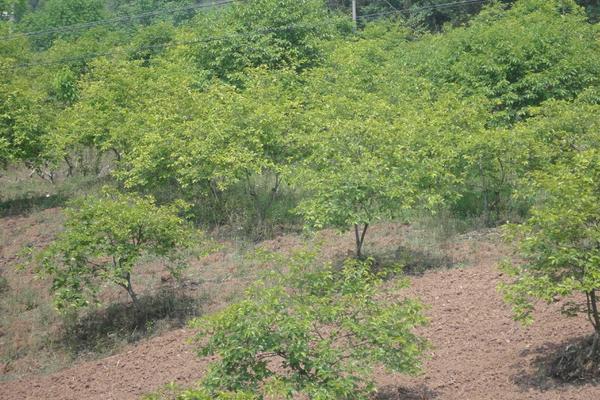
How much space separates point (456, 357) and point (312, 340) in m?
3.37

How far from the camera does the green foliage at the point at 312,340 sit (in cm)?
915

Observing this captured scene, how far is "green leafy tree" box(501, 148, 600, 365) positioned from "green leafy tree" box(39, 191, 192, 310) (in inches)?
266

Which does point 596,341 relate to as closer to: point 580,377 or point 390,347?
point 580,377

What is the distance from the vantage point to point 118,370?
14.0m

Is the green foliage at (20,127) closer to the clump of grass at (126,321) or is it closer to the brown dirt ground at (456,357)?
the clump of grass at (126,321)

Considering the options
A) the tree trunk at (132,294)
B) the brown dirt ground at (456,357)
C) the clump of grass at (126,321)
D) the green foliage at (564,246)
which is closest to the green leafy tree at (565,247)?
the green foliage at (564,246)

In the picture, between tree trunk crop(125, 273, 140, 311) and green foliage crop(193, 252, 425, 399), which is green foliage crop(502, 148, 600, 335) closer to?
green foliage crop(193, 252, 425, 399)

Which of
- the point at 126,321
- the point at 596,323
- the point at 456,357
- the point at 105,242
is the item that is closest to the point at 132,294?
the point at 126,321

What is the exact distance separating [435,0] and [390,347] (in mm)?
32810

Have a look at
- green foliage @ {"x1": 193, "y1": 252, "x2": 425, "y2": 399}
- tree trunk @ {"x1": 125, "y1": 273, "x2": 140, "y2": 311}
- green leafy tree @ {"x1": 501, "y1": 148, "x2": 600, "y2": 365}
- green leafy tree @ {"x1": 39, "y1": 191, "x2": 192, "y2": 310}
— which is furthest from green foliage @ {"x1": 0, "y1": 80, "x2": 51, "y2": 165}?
green leafy tree @ {"x1": 501, "y1": 148, "x2": 600, "y2": 365}

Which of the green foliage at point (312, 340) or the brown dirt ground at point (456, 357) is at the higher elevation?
the green foliage at point (312, 340)

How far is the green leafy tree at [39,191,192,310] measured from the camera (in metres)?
14.7

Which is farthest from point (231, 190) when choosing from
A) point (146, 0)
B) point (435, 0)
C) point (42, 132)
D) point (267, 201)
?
point (146, 0)

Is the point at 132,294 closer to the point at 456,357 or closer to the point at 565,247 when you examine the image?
the point at 456,357
